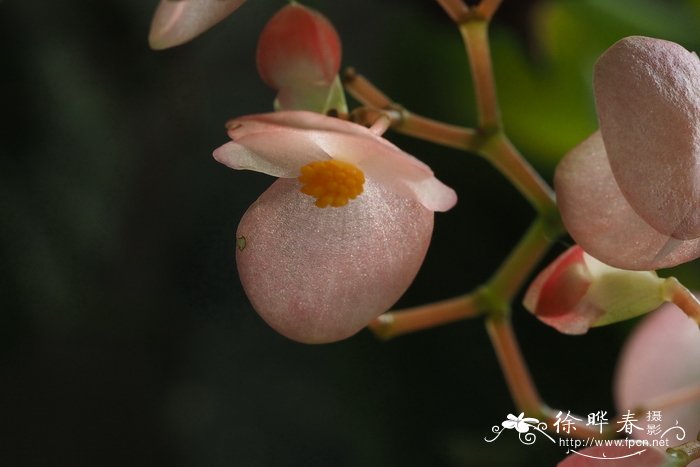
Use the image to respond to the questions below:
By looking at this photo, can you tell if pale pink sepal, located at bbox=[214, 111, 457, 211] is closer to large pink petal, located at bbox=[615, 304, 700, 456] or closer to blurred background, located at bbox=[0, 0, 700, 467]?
large pink petal, located at bbox=[615, 304, 700, 456]

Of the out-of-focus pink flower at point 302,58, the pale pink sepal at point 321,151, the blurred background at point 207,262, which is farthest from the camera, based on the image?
the blurred background at point 207,262

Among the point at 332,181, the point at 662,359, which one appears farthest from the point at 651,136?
the point at 662,359

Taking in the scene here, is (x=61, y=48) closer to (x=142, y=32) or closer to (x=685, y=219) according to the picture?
(x=142, y=32)

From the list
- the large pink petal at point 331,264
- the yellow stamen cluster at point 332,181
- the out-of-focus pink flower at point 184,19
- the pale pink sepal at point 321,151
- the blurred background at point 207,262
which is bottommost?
the blurred background at point 207,262

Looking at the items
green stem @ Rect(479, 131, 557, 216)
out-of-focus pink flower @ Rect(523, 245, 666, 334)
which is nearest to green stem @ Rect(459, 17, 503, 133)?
green stem @ Rect(479, 131, 557, 216)

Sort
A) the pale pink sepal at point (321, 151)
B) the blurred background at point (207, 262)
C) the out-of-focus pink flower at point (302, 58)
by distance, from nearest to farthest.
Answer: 1. the pale pink sepal at point (321, 151)
2. the out-of-focus pink flower at point (302, 58)
3. the blurred background at point (207, 262)

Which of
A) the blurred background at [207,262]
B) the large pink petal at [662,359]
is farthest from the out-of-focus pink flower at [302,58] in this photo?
the blurred background at [207,262]

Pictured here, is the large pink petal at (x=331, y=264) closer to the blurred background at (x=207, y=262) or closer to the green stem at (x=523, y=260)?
the green stem at (x=523, y=260)
